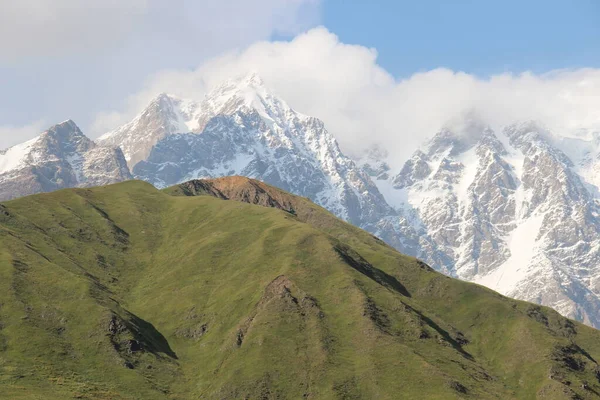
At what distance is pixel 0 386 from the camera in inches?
7810

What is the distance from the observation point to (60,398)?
198 meters

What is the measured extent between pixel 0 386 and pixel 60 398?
15784 mm
